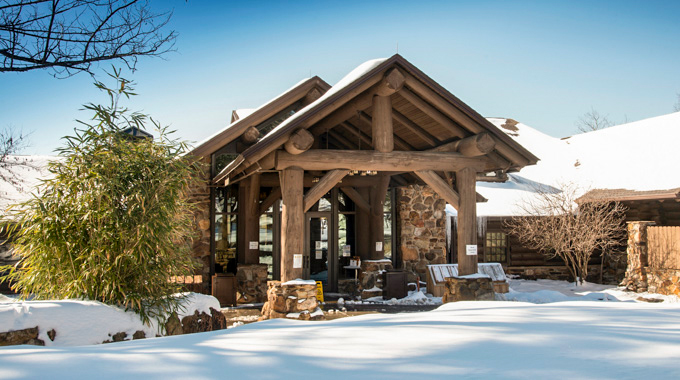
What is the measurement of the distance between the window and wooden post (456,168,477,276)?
10470mm

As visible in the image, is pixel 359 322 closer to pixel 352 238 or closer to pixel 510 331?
pixel 510 331

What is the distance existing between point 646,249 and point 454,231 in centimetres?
629

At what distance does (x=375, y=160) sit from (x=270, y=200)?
14.6ft

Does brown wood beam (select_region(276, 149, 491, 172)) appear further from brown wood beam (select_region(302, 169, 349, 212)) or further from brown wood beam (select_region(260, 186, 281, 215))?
brown wood beam (select_region(260, 186, 281, 215))

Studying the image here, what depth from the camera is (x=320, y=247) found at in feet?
49.2

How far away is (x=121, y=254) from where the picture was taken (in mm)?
5340

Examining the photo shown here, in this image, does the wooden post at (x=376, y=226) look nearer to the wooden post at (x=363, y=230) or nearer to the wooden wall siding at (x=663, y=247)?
the wooden post at (x=363, y=230)

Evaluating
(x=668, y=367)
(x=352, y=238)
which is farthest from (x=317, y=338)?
(x=352, y=238)

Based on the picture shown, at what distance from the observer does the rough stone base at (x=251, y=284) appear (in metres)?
13.2

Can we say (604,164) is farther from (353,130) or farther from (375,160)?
(375,160)

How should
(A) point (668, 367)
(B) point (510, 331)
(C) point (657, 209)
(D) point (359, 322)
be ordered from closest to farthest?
(A) point (668, 367) → (B) point (510, 331) → (D) point (359, 322) → (C) point (657, 209)

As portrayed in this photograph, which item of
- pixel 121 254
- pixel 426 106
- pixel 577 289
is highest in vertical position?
pixel 426 106

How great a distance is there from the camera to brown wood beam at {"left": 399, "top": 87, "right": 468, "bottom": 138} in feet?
33.3

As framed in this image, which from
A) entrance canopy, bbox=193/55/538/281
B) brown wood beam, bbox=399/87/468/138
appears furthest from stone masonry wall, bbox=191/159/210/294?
brown wood beam, bbox=399/87/468/138
